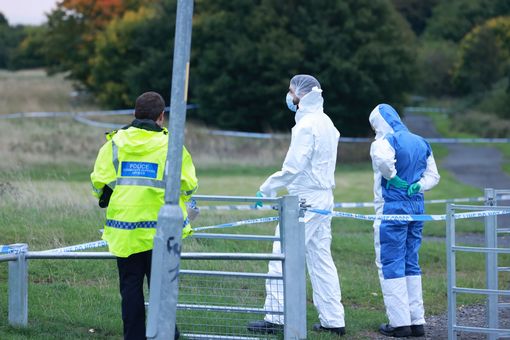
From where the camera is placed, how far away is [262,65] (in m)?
38.5

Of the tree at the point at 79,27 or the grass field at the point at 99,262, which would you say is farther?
the tree at the point at 79,27

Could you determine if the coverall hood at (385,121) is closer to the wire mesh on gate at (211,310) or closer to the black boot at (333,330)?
the black boot at (333,330)

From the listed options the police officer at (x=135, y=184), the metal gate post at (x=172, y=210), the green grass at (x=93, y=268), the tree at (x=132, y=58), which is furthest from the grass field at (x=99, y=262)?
the tree at (x=132, y=58)

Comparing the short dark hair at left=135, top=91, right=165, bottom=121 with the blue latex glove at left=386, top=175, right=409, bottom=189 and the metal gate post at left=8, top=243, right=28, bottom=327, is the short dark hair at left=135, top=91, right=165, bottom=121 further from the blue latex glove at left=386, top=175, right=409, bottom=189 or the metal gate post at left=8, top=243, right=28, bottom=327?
the blue latex glove at left=386, top=175, right=409, bottom=189

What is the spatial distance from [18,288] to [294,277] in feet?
7.56

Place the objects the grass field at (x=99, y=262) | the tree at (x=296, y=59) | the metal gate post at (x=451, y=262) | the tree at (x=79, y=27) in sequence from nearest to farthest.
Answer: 1. the metal gate post at (x=451, y=262)
2. the grass field at (x=99, y=262)
3. the tree at (x=296, y=59)
4. the tree at (x=79, y=27)

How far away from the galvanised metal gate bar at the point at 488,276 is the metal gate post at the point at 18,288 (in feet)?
11.4

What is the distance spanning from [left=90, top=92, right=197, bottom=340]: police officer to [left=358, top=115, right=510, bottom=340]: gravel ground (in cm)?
279

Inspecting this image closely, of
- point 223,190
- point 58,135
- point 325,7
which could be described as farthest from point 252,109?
point 223,190

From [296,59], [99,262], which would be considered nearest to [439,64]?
[296,59]

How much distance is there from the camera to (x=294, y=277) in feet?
21.9

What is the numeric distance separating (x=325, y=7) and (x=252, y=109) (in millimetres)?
5171

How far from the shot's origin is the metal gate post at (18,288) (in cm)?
746

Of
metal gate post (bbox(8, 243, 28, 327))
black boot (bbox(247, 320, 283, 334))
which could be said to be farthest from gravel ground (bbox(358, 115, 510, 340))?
metal gate post (bbox(8, 243, 28, 327))
